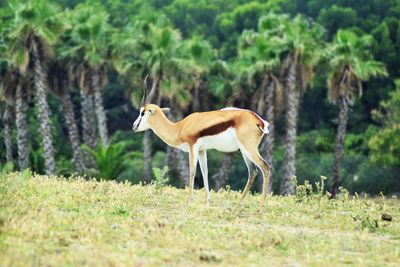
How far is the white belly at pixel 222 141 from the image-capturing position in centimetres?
1343

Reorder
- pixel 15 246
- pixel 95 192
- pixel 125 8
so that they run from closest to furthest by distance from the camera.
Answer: pixel 15 246 → pixel 95 192 → pixel 125 8

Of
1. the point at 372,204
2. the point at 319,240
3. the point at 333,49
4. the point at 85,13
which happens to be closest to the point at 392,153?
the point at 333,49

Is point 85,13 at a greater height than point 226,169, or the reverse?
point 85,13

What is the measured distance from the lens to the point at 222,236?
10547mm

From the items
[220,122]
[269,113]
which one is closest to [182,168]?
[269,113]

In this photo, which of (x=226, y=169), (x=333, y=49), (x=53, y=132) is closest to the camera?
(x=333, y=49)

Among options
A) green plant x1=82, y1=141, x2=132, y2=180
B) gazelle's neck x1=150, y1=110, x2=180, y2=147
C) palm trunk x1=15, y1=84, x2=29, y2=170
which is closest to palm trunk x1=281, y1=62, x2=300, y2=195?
green plant x1=82, y1=141, x2=132, y2=180

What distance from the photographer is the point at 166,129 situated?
14453 mm

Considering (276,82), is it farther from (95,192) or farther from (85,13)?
(95,192)

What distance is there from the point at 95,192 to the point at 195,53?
29657 mm

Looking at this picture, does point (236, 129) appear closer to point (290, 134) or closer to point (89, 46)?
point (290, 134)

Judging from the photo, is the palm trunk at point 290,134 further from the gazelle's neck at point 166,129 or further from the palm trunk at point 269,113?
the gazelle's neck at point 166,129

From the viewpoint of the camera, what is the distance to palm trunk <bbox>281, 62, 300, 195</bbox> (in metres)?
39.3

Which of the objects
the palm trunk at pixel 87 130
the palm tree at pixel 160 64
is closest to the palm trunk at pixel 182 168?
the palm tree at pixel 160 64
